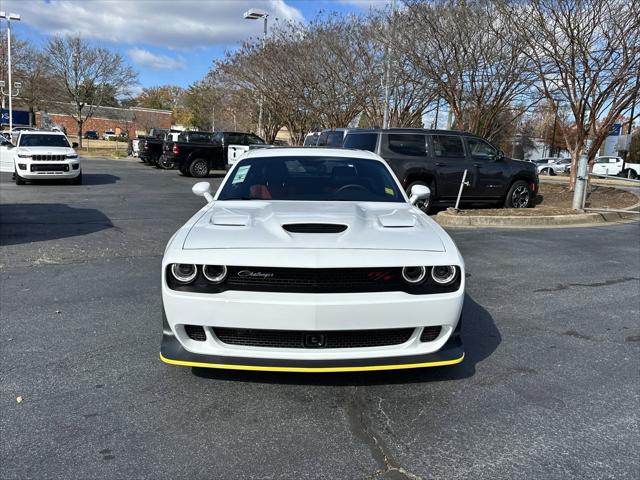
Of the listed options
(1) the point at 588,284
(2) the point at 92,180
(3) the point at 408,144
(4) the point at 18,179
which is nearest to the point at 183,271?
(1) the point at 588,284

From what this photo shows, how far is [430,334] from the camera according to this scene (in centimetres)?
334

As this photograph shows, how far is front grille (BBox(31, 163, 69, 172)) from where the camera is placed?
52.4 ft

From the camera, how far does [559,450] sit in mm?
2938

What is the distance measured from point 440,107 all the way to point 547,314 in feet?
60.9

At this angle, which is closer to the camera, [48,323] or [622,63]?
[48,323]

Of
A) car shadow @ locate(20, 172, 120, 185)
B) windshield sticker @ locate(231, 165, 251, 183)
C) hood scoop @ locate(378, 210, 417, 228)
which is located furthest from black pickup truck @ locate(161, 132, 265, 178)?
hood scoop @ locate(378, 210, 417, 228)

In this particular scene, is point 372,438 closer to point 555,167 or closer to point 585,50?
point 585,50

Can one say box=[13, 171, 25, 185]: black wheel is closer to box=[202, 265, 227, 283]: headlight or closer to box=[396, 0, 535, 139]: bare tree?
box=[396, 0, 535, 139]: bare tree

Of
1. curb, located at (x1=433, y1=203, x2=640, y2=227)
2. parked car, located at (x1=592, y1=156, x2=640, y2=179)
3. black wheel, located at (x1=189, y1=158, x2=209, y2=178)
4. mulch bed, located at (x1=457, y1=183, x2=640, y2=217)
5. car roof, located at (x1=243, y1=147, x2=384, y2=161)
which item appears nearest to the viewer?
car roof, located at (x1=243, y1=147, x2=384, y2=161)

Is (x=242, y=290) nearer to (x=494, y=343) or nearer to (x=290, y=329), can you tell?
(x=290, y=329)

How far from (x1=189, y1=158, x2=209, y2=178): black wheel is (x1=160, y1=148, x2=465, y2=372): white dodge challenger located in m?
19.4

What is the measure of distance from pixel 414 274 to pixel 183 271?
4.63 ft

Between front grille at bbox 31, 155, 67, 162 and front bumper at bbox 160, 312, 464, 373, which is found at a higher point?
front grille at bbox 31, 155, 67, 162

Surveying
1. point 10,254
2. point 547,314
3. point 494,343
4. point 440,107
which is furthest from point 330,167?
point 440,107
